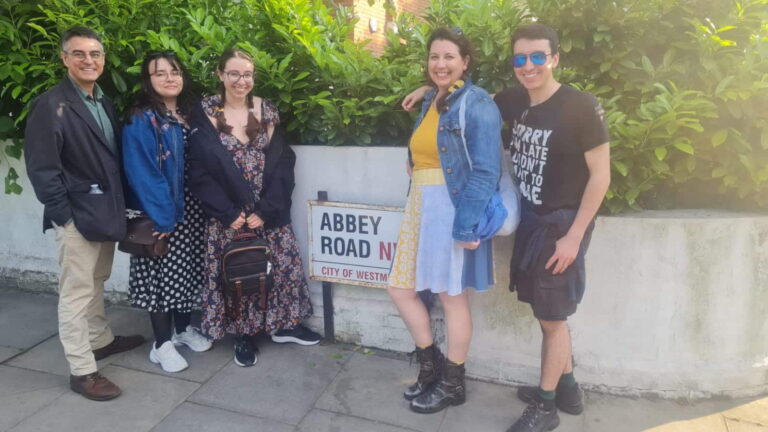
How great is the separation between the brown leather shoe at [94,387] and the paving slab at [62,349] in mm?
298

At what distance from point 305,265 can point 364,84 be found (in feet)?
4.05

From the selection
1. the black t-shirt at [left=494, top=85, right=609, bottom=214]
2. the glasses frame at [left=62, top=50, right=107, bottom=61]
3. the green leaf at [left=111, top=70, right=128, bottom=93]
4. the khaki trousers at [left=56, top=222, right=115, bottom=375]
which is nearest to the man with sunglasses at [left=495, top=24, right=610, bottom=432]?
the black t-shirt at [left=494, top=85, right=609, bottom=214]

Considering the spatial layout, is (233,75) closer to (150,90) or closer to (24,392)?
(150,90)

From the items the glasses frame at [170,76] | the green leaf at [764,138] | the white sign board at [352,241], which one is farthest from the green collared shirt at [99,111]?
the green leaf at [764,138]

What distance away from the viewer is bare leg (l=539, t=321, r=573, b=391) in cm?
273

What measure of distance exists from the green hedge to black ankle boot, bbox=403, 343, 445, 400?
4.13 ft

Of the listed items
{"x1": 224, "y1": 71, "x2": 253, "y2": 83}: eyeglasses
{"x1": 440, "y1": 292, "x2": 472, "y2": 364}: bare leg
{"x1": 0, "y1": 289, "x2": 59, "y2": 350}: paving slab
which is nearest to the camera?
{"x1": 440, "y1": 292, "x2": 472, "y2": 364}: bare leg

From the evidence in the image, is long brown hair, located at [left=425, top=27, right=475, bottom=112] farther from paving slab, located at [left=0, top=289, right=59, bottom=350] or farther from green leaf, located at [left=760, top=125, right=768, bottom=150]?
paving slab, located at [left=0, top=289, right=59, bottom=350]

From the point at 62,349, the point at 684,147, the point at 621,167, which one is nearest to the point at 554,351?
the point at 621,167

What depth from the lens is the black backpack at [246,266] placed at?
3240mm

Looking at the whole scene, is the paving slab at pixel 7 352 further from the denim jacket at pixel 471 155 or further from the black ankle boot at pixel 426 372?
the denim jacket at pixel 471 155

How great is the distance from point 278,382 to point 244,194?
3.67 feet

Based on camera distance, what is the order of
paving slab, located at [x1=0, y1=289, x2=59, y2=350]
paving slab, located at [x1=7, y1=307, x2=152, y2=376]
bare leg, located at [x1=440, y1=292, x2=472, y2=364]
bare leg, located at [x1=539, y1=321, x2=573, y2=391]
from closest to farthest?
bare leg, located at [x1=539, y1=321, x2=573, y2=391] → bare leg, located at [x1=440, y1=292, x2=472, y2=364] → paving slab, located at [x1=7, y1=307, x2=152, y2=376] → paving slab, located at [x1=0, y1=289, x2=59, y2=350]

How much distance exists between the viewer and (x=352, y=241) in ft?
11.4
